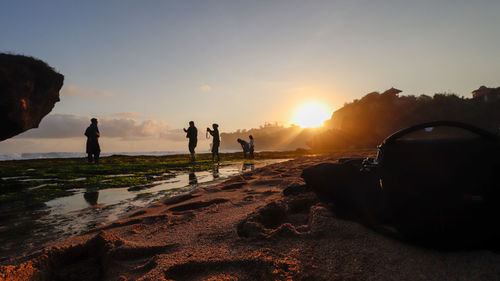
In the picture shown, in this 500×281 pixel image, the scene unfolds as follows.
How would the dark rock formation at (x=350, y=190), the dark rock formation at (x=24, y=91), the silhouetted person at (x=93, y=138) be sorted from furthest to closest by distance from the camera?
the silhouetted person at (x=93, y=138)
the dark rock formation at (x=24, y=91)
the dark rock formation at (x=350, y=190)

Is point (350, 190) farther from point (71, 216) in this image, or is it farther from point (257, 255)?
point (71, 216)

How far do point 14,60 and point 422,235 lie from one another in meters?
16.6

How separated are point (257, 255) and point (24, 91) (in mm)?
15070

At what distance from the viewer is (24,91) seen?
36.0ft

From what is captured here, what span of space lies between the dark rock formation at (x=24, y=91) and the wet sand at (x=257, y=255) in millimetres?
12543

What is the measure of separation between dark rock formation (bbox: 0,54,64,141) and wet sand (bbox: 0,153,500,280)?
1254 centimetres

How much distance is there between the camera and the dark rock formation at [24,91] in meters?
10.2

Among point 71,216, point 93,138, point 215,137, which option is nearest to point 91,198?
point 71,216

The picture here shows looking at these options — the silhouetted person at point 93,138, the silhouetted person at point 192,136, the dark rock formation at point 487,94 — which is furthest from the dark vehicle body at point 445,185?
the dark rock formation at point 487,94

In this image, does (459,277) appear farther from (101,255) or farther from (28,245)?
(28,245)

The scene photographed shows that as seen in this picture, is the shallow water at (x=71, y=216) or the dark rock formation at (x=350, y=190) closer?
the dark rock formation at (x=350, y=190)

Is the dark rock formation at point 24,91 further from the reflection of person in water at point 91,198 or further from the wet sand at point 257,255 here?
the wet sand at point 257,255

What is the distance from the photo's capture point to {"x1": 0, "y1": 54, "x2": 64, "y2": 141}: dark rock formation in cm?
1021

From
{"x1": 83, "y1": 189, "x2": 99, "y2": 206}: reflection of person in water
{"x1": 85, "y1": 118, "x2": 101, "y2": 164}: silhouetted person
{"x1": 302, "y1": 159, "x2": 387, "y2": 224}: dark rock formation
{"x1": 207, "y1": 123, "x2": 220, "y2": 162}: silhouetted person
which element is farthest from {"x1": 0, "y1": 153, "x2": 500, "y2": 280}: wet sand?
{"x1": 207, "y1": 123, "x2": 220, "y2": 162}: silhouetted person
